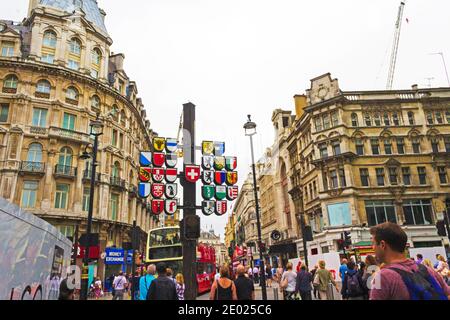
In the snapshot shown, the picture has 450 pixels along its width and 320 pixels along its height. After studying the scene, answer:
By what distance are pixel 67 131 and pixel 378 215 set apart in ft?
102

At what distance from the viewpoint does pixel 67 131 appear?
30875mm

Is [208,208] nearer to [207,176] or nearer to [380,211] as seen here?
[207,176]

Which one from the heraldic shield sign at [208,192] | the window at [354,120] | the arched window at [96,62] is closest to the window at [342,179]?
the window at [354,120]

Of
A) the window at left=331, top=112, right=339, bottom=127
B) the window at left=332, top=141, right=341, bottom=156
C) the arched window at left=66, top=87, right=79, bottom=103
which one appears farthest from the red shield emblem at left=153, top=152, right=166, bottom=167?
the window at left=331, top=112, right=339, bottom=127

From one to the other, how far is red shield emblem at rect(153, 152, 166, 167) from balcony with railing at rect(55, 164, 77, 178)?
73.9 ft

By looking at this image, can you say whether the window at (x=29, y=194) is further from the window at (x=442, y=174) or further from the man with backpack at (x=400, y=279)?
the window at (x=442, y=174)

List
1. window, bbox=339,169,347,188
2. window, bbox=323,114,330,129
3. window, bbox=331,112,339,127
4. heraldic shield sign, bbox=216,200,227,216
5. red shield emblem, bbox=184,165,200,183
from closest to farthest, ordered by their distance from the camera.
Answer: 1. red shield emblem, bbox=184,165,200,183
2. heraldic shield sign, bbox=216,200,227,216
3. window, bbox=339,169,347,188
4. window, bbox=331,112,339,127
5. window, bbox=323,114,330,129

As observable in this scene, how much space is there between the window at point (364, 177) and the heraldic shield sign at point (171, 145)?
26256 millimetres

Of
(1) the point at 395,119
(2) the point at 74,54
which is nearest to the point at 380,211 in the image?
(1) the point at 395,119

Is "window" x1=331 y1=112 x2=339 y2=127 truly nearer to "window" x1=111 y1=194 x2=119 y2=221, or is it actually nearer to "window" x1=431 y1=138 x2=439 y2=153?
"window" x1=431 y1=138 x2=439 y2=153

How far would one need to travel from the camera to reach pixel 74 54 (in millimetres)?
33562

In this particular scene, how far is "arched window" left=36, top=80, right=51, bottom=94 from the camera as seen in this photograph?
31.0m

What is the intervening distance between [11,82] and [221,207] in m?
28.8

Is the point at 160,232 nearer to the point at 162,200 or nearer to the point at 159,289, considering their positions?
the point at 162,200
